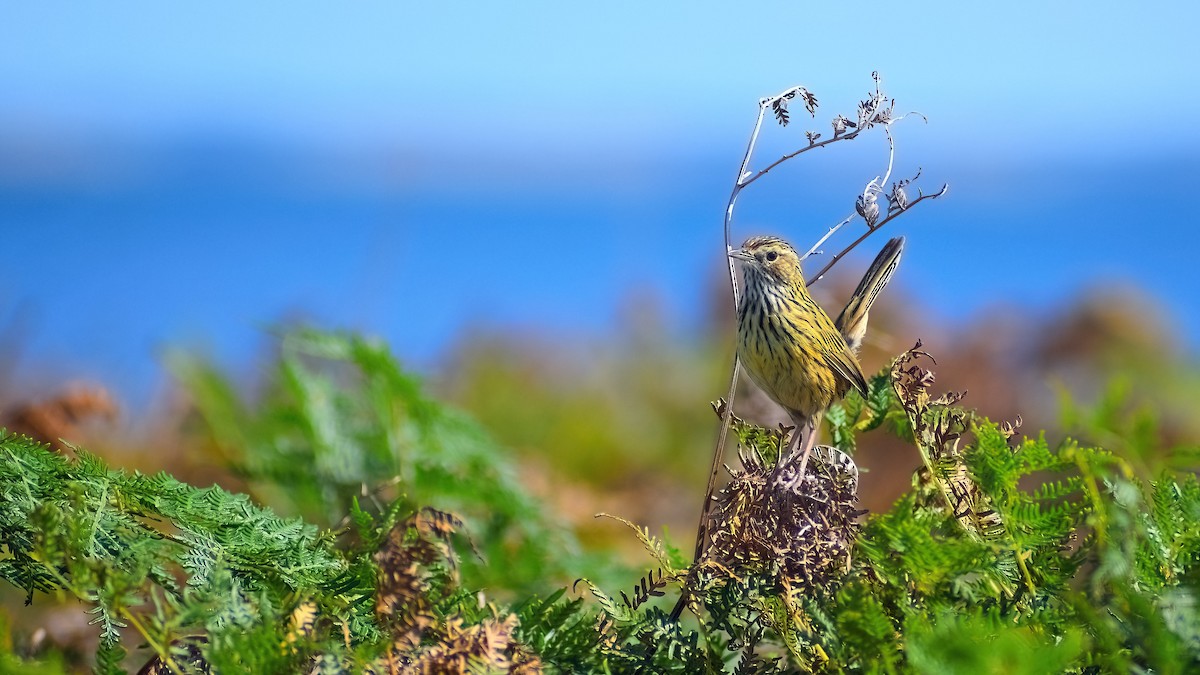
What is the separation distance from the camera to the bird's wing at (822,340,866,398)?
2.30 metres

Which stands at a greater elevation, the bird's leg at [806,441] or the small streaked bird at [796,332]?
the small streaked bird at [796,332]

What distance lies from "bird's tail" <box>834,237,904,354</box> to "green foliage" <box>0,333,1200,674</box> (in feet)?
2.08

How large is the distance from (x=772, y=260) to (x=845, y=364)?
1.47ft

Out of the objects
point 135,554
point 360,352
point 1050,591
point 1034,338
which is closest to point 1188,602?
point 1050,591

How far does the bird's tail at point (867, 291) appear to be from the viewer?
233cm

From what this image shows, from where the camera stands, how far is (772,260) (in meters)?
2.75

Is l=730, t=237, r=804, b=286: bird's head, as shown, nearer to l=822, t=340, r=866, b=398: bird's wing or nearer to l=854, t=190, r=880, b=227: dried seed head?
l=822, t=340, r=866, b=398: bird's wing

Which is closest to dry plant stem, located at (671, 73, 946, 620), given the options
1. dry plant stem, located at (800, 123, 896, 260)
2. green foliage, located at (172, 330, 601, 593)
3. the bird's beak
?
dry plant stem, located at (800, 123, 896, 260)

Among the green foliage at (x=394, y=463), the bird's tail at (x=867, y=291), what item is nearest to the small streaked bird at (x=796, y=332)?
the bird's tail at (x=867, y=291)

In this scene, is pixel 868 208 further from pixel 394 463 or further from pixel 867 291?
pixel 394 463

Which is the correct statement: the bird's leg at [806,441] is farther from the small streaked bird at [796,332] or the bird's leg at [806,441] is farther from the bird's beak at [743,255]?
the bird's beak at [743,255]

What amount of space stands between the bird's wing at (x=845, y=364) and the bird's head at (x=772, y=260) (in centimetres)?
32

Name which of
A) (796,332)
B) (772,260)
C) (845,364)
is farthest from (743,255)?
(845,364)

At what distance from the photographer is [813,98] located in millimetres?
1720
